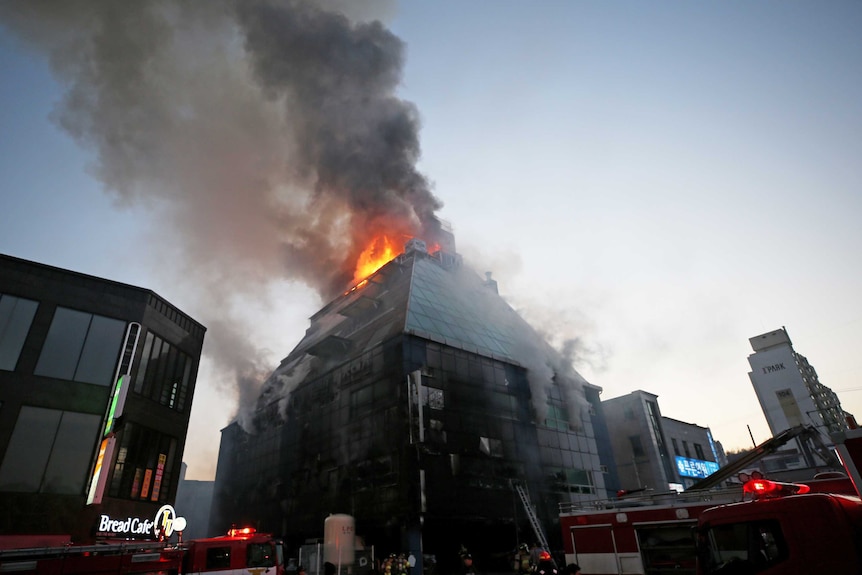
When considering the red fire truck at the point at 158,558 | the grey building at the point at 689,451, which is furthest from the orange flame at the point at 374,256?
the grey building at the point at 689,451

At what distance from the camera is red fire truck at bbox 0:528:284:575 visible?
9.57 m

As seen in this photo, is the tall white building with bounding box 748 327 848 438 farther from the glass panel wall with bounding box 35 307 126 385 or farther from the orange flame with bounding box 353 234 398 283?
the glass panel wall with bounding box 35 307 126 385

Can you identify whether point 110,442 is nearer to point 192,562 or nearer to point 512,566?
point 192,562

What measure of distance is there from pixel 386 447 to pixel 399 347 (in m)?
6.18

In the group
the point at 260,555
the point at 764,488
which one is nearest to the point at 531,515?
the point at 260,555

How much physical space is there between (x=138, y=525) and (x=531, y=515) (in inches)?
853

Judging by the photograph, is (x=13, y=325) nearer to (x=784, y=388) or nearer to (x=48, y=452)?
(x=48, y=452)

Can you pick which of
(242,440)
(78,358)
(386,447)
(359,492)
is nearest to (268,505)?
(242,440)

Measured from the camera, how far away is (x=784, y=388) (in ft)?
202

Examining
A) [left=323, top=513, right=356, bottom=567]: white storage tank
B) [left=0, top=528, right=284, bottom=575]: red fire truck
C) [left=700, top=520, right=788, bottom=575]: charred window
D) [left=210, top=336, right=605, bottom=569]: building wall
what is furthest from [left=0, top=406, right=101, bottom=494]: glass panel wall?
[left=700, top=520, right=788, bottom=575]: charred window

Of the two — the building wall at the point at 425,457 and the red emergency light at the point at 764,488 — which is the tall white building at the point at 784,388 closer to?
the building wall at the point at 425,457

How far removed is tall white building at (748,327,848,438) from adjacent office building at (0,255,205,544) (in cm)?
7028

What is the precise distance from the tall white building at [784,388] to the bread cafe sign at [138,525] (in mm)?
69228

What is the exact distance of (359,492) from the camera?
2789cm
